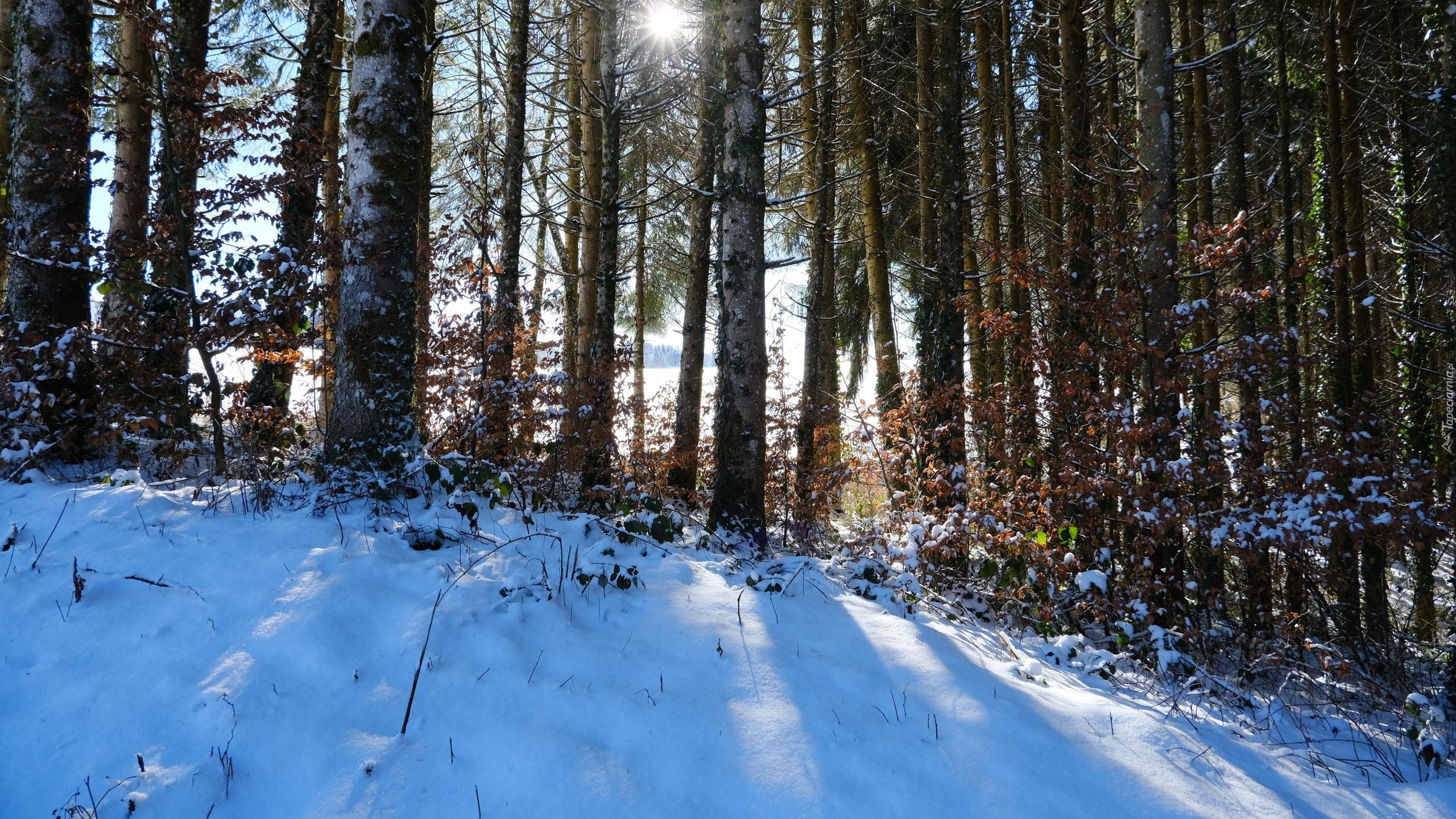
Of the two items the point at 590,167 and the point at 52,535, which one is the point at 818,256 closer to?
the point at 590,167

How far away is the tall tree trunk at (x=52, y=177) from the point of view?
201 inches

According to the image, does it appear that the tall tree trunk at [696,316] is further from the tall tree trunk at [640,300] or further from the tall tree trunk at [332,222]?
the tall tree trunk at [332,222]

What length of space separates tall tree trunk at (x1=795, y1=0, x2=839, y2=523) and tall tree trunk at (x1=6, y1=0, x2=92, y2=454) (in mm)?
6901

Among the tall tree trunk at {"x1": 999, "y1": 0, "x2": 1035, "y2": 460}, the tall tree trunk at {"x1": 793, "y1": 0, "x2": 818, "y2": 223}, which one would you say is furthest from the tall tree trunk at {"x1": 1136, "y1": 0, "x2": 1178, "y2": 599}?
the tall tree trunk at {"x1": 793, "y1": 0, "x2": 818, "y2": 223}

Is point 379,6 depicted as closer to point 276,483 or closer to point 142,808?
point 276,483

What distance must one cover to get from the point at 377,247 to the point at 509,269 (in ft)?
12.4

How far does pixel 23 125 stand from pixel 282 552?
15.7ft

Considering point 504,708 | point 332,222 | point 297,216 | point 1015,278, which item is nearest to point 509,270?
point 297,216

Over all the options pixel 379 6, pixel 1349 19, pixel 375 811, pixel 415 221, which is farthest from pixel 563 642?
pixel 1349 19

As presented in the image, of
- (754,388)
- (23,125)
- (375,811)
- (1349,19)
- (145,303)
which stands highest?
(1349,19)

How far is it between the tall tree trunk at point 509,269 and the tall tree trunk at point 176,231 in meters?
2.22

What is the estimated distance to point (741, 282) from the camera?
6027mm

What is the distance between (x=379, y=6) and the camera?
4.57m

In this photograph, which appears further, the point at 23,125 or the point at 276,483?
the point at 23,125
